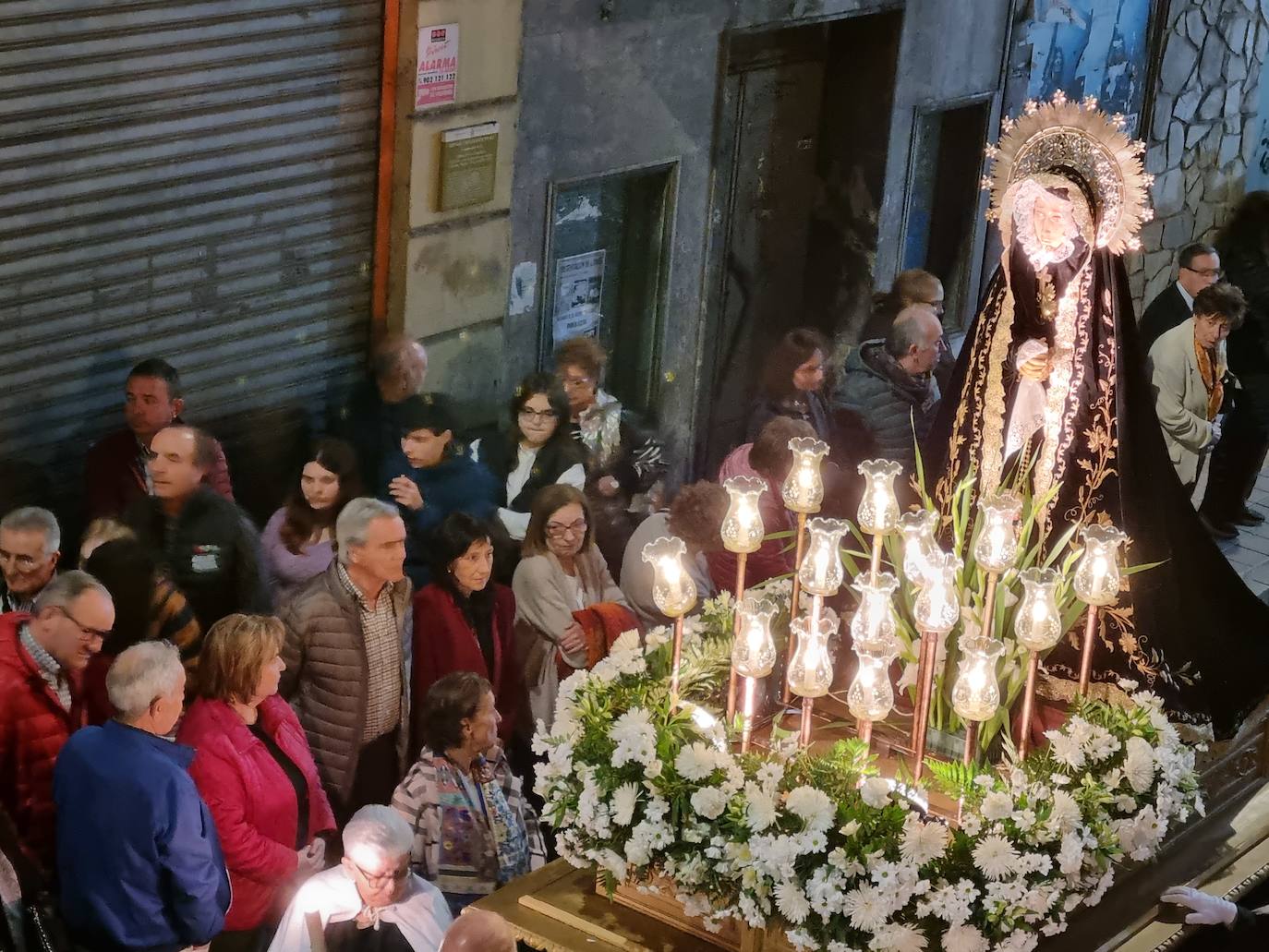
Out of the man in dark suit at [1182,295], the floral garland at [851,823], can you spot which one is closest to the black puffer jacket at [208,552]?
the floral garland at [851,823]

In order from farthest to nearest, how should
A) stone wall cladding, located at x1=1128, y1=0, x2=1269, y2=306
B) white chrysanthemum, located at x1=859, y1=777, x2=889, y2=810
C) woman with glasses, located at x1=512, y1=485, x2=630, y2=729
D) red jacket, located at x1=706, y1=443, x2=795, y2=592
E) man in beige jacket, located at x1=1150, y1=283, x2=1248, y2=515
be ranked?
stone wall cladding, located at x1=1128, y1=0, x2=1269, y2=306 < man in beige jacket, located at x1=1150, y1=283, x2=1248, y2=515 < red jacket, located at x1=706, y1=443, x2=795, y2=592 < woman with glasses, located at x1=512, y1=485, x2=630, y2=729 < white chrysanthemum, located at x1=859, y1=777, x2=889, y2=810

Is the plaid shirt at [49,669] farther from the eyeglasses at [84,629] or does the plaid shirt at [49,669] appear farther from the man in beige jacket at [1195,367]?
the man in beige jacket at [1195,367]

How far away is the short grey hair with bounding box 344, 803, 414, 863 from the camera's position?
5.74 m

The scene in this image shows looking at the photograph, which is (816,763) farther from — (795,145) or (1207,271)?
(1207,271)

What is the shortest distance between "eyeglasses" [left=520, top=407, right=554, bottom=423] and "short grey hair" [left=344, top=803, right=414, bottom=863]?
1.76 meters

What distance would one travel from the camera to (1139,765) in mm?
5617

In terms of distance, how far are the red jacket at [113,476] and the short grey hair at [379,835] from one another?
113cm

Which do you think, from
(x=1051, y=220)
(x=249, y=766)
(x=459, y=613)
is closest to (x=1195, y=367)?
(x=1051, y=220)

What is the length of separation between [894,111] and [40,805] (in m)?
5.19

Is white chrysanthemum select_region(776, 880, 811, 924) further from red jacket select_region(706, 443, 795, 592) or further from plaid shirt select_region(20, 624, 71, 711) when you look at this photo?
red jacket select_region(706, 443, 795, 592)

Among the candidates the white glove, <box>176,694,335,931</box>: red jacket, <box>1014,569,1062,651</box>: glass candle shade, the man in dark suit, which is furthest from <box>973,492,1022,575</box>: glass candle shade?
the man in dark suit

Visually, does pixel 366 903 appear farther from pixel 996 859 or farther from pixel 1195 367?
pixel 1195 367

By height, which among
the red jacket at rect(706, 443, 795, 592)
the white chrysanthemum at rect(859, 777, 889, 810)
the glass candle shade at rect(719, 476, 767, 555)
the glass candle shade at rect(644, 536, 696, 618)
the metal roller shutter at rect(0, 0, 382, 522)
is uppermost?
the metal roller shutter at rect(0, 0, 382, 522)

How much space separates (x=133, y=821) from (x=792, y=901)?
178 cm
